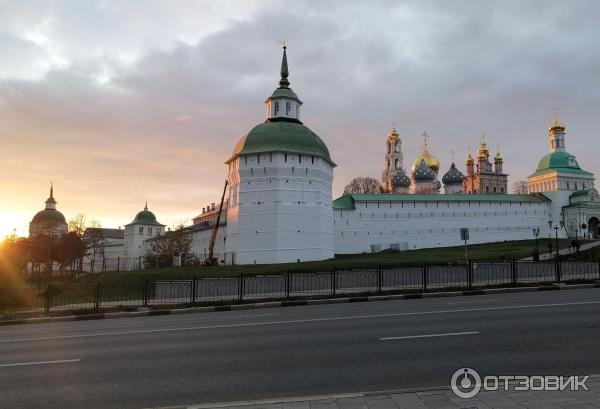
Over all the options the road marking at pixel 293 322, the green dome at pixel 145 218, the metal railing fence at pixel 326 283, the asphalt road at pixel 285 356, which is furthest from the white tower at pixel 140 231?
the asphalt road at pixel 285 356

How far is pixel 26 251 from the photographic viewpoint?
5612 cm

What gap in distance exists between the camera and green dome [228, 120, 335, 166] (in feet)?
162

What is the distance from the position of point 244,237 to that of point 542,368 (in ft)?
142

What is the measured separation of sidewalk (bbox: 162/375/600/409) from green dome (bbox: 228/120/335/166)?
44067 mm

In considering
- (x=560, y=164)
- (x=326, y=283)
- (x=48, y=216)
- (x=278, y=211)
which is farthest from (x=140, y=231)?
(x=326, y=283)

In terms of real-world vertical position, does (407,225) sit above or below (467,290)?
above

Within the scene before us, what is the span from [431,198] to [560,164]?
104 ft

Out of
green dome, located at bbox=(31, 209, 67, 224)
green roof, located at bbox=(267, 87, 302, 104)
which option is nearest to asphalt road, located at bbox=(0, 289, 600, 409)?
green roof, located at bbox=(267, 87, 302, 104)

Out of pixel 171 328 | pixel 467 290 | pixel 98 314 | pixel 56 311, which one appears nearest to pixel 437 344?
pixel 171 328

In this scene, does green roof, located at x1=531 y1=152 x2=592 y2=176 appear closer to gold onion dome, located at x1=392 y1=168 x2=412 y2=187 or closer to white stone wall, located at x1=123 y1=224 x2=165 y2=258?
gold onion dome, located at x1=392 y1=168 x2=412 y2=187

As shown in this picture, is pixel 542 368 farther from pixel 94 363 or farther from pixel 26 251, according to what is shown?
pixel 26 251

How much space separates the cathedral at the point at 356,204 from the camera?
48.7 metres

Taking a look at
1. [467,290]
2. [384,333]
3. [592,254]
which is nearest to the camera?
[384,333]

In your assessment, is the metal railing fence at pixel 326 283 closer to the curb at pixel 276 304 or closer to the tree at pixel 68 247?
the curb at pixel 276 304
